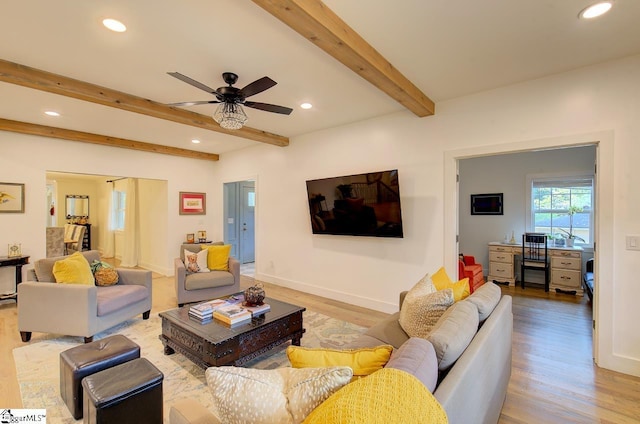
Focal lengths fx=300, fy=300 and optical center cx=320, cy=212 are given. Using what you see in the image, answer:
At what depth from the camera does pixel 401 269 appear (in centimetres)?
390

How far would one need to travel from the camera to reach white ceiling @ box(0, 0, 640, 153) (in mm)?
1936

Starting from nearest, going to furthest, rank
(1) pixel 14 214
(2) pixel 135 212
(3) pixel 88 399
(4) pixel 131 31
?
(3) pixel 88 399 → (4) pixel 131 31 → (1) pixel 14 214 → (2) pixel 135 212

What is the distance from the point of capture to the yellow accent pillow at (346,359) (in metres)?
1.21

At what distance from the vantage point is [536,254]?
5.20 metres

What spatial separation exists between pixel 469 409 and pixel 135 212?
7833mm

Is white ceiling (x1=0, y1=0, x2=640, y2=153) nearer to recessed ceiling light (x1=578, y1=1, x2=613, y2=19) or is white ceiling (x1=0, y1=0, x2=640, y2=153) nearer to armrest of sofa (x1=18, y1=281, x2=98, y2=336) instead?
recessed ceiling light (x1=578, y1=1, x2=613, y2=19)

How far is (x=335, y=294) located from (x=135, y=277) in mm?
2720

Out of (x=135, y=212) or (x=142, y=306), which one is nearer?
(x=142, y=306)

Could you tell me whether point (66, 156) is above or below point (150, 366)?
above

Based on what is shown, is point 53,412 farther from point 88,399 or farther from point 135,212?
point 135,212

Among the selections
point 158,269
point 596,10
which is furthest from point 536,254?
point 158,269

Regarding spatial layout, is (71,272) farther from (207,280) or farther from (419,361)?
(419,361)

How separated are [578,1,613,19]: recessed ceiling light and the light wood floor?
8.79ft

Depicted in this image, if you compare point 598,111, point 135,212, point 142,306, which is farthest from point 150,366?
point 135,212
